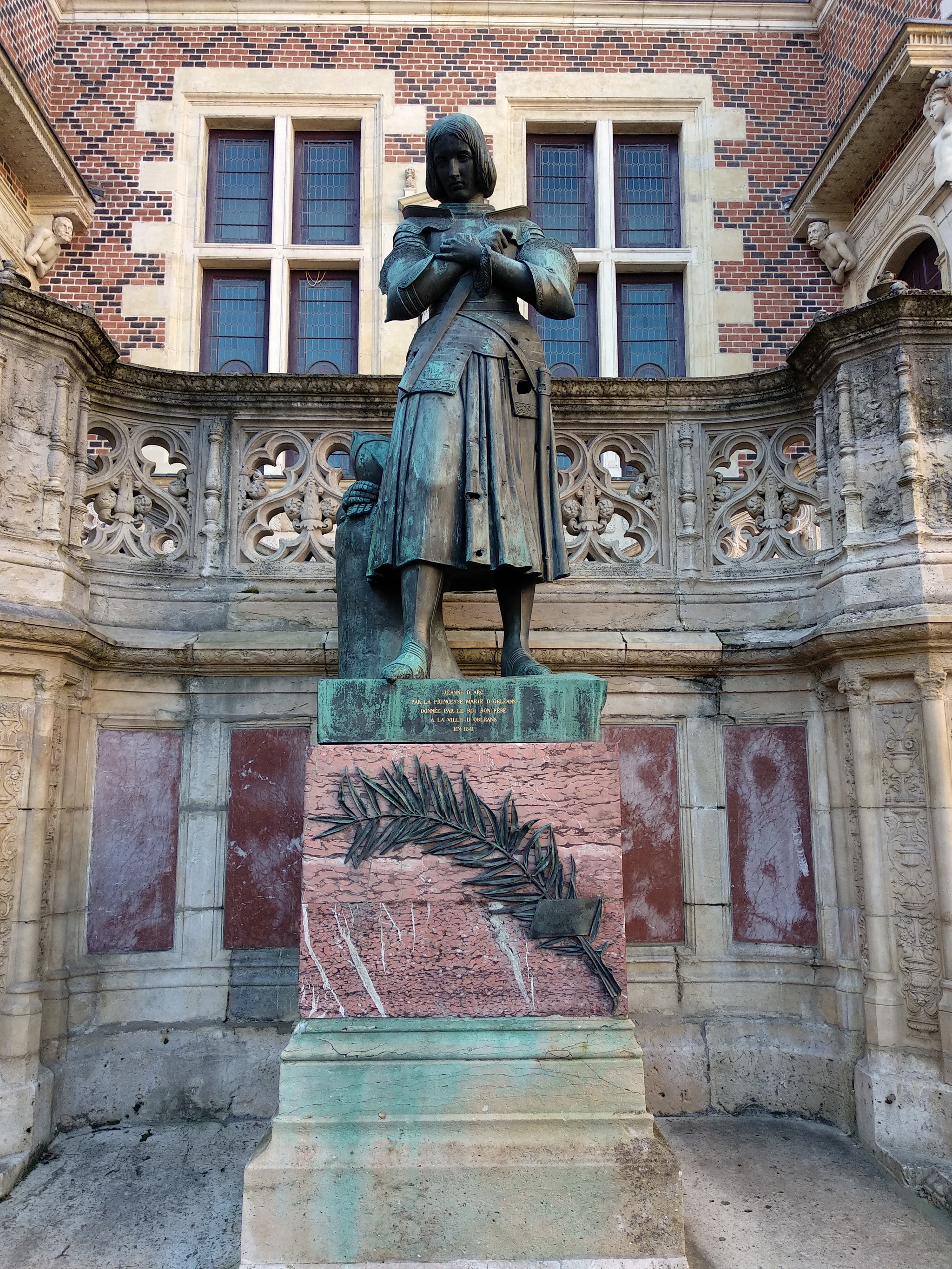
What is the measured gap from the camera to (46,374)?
4.74m

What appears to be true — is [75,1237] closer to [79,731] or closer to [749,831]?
[79,731]

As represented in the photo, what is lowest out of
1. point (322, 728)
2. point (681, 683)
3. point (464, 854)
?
point (464, 854)

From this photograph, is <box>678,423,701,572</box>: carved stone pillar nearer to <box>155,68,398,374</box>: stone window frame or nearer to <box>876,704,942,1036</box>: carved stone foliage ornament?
<box>876,704,942,1036</box>: carved stone foliage ornament

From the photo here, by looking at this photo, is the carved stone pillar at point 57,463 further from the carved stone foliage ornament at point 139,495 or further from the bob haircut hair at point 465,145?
the bob haircut hair at point 465,145

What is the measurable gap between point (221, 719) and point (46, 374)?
1857 mm

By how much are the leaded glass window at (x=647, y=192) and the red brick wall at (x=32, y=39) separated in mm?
5361

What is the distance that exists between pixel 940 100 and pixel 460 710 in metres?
7.01

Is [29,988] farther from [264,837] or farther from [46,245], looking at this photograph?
[46,245]

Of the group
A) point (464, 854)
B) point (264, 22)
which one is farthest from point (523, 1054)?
point (264, 22)

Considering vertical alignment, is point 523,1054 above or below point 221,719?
below

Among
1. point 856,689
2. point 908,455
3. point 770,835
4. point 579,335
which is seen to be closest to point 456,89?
point 579,335

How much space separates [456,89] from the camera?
31.2 feet

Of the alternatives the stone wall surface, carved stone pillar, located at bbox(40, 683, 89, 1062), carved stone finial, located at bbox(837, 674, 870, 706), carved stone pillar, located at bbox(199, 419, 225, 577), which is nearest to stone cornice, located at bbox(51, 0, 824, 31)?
the stone wall surface

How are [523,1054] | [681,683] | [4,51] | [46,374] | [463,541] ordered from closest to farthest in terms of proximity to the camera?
[523,1054] → [463,541] → [46,374] → [681,683] → [4,51]
